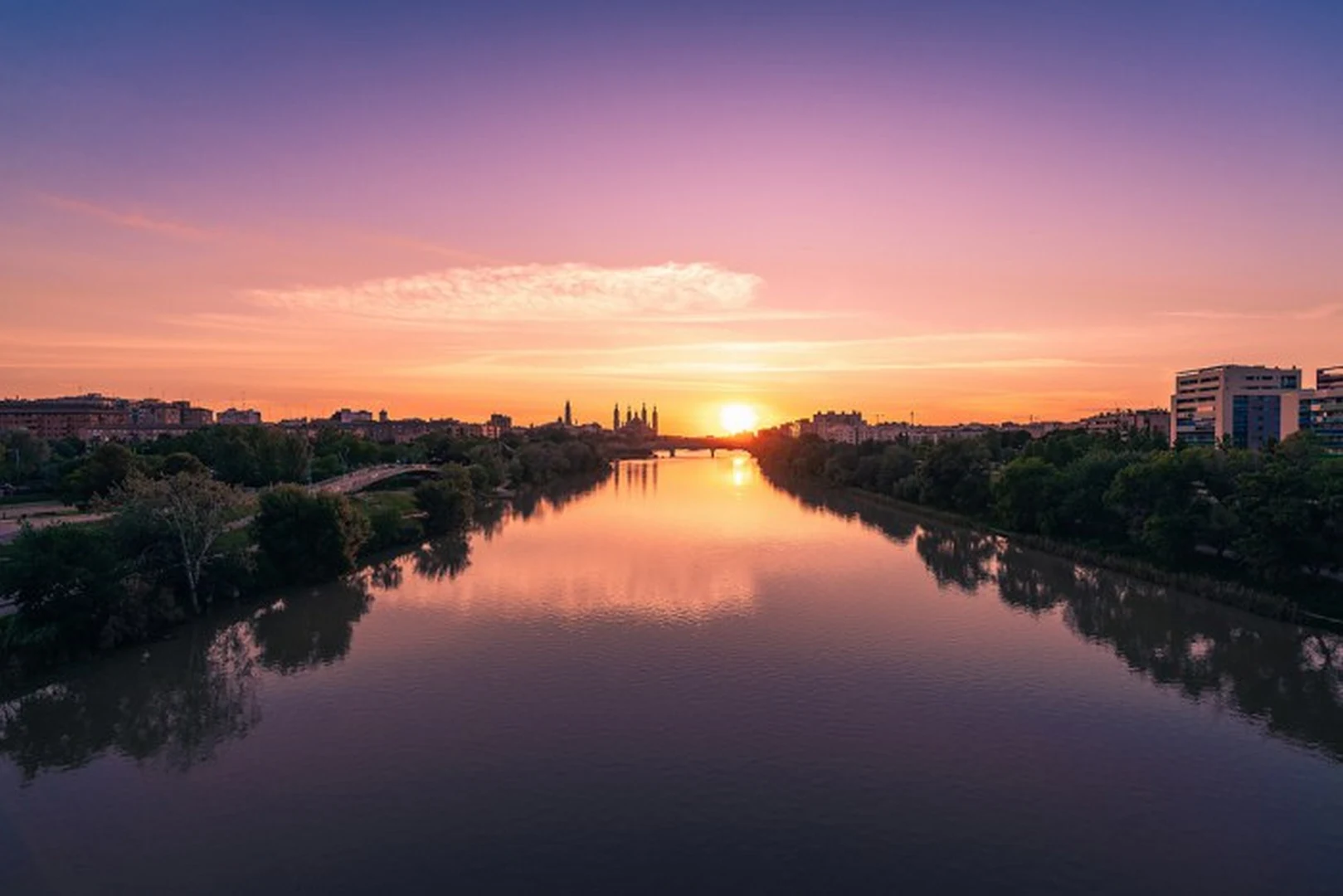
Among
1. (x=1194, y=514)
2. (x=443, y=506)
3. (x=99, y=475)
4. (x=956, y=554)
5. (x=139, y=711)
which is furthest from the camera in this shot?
(x=443, y=506)

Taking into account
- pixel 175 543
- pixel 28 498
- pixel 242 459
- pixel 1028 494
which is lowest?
pixel 28 498

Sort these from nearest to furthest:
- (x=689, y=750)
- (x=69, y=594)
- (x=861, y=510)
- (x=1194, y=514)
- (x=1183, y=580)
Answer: (x=689, y=750) → (x=69, y=594) → (x=1183, y=580) → (x=1194, y=514) → (x=861, y=510)

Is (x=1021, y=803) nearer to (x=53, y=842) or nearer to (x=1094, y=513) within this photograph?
(x=53, y=842)

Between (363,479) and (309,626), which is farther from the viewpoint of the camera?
(363,479)

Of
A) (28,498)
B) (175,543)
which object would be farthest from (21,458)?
(175,543)

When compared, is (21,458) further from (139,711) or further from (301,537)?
(139,711)

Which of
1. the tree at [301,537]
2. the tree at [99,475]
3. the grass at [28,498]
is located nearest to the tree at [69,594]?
the tree at [301,537]
